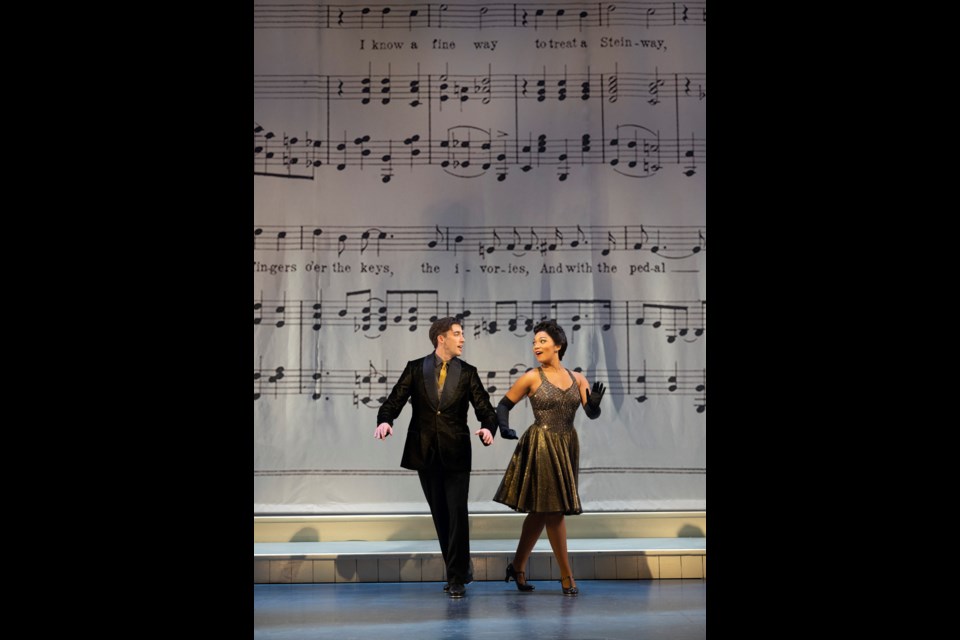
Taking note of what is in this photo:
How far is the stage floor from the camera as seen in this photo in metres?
5.46

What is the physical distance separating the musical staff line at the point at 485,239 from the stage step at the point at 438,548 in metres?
1.84

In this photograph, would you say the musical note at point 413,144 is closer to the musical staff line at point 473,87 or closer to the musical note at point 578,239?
the musical staff line at point 473,87

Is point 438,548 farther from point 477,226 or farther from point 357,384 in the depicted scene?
point 477,226

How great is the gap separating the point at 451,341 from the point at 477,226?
1586mm

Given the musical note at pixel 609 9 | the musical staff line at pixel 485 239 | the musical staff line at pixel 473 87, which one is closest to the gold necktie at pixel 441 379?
the musical staff line at pixel 485 239

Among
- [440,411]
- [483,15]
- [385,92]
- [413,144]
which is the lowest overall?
[440,411]

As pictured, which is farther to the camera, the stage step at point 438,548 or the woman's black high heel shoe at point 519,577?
the stage step at point 438,548

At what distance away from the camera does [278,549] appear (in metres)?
7.51

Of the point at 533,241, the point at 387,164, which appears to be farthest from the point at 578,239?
the point at 387,164

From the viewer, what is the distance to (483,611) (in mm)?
6086

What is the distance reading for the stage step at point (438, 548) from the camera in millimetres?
7211

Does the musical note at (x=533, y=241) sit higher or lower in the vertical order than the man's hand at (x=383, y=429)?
higher

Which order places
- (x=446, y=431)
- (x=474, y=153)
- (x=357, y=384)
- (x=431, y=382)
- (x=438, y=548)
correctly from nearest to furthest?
(x=446, y=431) → (x=431, y=382) → (x=438, y=548) → (x=357, y=384) → (x=474, y=153)
